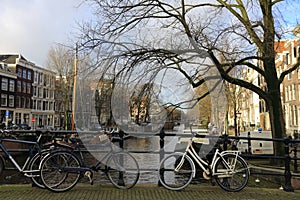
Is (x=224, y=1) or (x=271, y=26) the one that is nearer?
(x=271, y=26)

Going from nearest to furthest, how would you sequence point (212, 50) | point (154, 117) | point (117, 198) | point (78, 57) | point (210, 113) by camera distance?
1. point (117, 198)
2. point (154, 117)
3. point (210, 113)
4. point (78, 57)
5. point (212, 50)

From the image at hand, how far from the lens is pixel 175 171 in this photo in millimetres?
5172

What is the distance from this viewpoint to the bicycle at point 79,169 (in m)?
4.82

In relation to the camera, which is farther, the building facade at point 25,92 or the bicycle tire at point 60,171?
the building facade at point 25,92

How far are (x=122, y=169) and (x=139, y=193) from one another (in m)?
0.55

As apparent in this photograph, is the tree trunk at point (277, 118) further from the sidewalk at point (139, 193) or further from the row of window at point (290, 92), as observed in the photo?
the row of window at point (290, 92)

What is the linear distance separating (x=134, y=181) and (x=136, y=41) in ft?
14.0

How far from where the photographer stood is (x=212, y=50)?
922 centimetres

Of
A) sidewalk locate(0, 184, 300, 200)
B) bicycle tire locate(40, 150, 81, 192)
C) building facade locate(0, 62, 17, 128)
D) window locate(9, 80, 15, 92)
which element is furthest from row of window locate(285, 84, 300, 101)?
window locate(9, 80, 15, 92)

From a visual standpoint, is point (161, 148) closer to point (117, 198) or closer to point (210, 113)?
point (117, 198)

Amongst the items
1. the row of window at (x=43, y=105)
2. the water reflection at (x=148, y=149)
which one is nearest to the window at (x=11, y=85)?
the row of window at (x=43, y=105)

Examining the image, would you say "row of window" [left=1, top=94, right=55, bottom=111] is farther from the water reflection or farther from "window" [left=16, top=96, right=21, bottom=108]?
the water reflection

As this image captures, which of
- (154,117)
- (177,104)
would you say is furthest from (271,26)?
(154,117)

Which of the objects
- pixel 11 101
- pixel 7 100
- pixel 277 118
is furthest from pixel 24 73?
pixel 277 118
